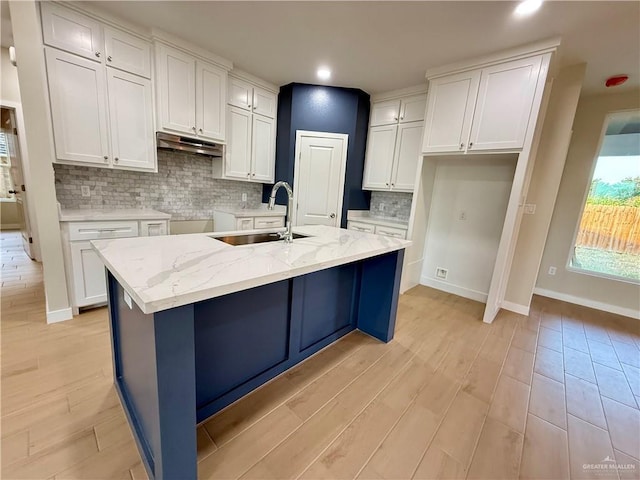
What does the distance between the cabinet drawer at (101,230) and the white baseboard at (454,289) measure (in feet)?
11.9

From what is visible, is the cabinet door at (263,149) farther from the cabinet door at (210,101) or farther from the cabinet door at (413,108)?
the cabinet door at (413,108)

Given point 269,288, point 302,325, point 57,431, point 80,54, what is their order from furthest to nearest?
point 80,54, point 302,325, point 269,288, point 57,431

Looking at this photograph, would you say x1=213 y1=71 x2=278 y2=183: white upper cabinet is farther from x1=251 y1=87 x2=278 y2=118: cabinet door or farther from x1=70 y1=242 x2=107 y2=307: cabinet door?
x1=70 y1=242 x2=107 y2=307: cabinet door

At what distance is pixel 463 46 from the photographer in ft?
7.86

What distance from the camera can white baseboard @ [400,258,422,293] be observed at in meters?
3.46

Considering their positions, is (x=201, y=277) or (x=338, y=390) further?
(x=338, y=390)

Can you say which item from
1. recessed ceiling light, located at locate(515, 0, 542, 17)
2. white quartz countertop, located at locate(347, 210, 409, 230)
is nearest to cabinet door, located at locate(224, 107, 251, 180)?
white quartz countertop, located at locate(347, 210, 409, 230)

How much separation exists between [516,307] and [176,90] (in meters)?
4.55

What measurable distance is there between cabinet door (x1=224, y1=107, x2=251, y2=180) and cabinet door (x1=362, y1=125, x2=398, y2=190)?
1693 mm

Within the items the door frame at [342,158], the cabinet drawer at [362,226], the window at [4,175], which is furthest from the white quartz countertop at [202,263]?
the window at [4,175]

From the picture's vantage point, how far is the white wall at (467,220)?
3.13m

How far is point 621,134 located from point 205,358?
5001mm

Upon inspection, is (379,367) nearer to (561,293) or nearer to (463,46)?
(463,46)

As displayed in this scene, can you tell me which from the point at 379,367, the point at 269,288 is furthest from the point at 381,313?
the point at 269,288
